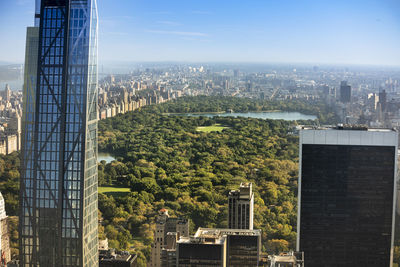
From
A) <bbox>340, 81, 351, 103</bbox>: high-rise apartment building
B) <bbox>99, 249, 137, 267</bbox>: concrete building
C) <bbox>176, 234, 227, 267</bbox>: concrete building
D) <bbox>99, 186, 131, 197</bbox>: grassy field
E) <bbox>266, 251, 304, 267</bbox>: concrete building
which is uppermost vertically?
<bbox>340, 81, 351, 103</bbox>: high-rise apartment building

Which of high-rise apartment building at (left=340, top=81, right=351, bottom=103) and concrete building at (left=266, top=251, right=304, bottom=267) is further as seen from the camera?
high-rise apartment building at (left=340, top=81, right=351, bottom=103)

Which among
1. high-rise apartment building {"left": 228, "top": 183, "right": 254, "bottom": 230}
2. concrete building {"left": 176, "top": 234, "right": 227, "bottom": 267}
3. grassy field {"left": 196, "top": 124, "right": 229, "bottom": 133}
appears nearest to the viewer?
concrete building {"left": 176, "top": 234, "right": 227, "bottom": 267}

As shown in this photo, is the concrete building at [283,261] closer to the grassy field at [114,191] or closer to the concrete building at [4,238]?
the concrete building at [4,238]

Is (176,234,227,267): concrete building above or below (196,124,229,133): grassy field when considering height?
below

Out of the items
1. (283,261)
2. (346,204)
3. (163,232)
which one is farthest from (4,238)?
(346,204)

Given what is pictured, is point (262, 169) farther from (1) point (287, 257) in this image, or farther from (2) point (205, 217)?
(1) point (287, 257)

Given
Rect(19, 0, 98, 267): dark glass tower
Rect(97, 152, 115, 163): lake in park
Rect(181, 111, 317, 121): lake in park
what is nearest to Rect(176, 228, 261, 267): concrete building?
Rect(19, 0, 98, 267): dark glass tower

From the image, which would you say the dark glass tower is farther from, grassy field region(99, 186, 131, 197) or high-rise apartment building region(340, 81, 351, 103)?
high-rise apartment building region(340, 81, 351, 103)

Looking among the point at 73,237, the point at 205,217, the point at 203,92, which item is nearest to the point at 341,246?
the point at 205,217
